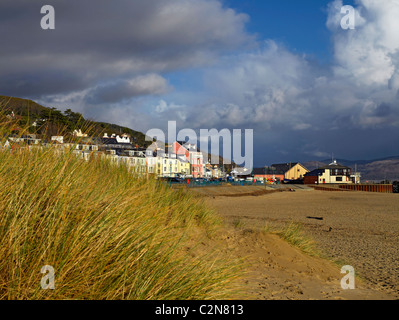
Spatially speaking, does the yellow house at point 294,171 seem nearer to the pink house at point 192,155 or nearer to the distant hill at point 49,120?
the pink house at point 192,155

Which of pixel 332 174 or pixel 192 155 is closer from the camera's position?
pixel 192 155

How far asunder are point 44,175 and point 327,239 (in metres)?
11.3

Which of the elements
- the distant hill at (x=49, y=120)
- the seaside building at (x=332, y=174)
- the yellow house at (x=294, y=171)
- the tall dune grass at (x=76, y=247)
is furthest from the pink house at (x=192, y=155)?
the tall dune grass at (x=76, y=247)

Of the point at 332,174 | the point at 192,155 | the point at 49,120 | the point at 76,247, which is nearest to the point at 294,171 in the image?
the point at 332,174

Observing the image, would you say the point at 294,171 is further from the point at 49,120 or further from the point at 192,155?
the point at 49,120

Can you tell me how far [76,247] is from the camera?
3.13 m

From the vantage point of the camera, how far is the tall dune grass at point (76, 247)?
2938mm

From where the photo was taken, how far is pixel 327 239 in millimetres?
12703

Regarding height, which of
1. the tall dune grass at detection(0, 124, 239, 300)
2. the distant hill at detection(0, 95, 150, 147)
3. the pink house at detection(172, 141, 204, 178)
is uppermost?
the pink house at detection(172, 141, 204, 178)

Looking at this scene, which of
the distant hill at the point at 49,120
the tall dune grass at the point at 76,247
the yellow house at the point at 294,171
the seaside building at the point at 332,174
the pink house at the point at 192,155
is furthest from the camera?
the yellow house at the point at 294,171

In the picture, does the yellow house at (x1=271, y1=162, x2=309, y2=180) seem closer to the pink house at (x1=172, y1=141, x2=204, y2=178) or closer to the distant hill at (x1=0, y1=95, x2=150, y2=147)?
the pink house at (x1=172, y1=141, x2=204, y2=178)

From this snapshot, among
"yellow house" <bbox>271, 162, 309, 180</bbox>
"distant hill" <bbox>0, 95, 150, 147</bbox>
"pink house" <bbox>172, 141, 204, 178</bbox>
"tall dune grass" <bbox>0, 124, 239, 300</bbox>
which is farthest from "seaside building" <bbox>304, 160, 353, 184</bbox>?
"tall dune grass" <bbox>0, 124, 239, 300</bbox>

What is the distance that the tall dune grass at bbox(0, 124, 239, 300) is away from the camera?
2.94m
